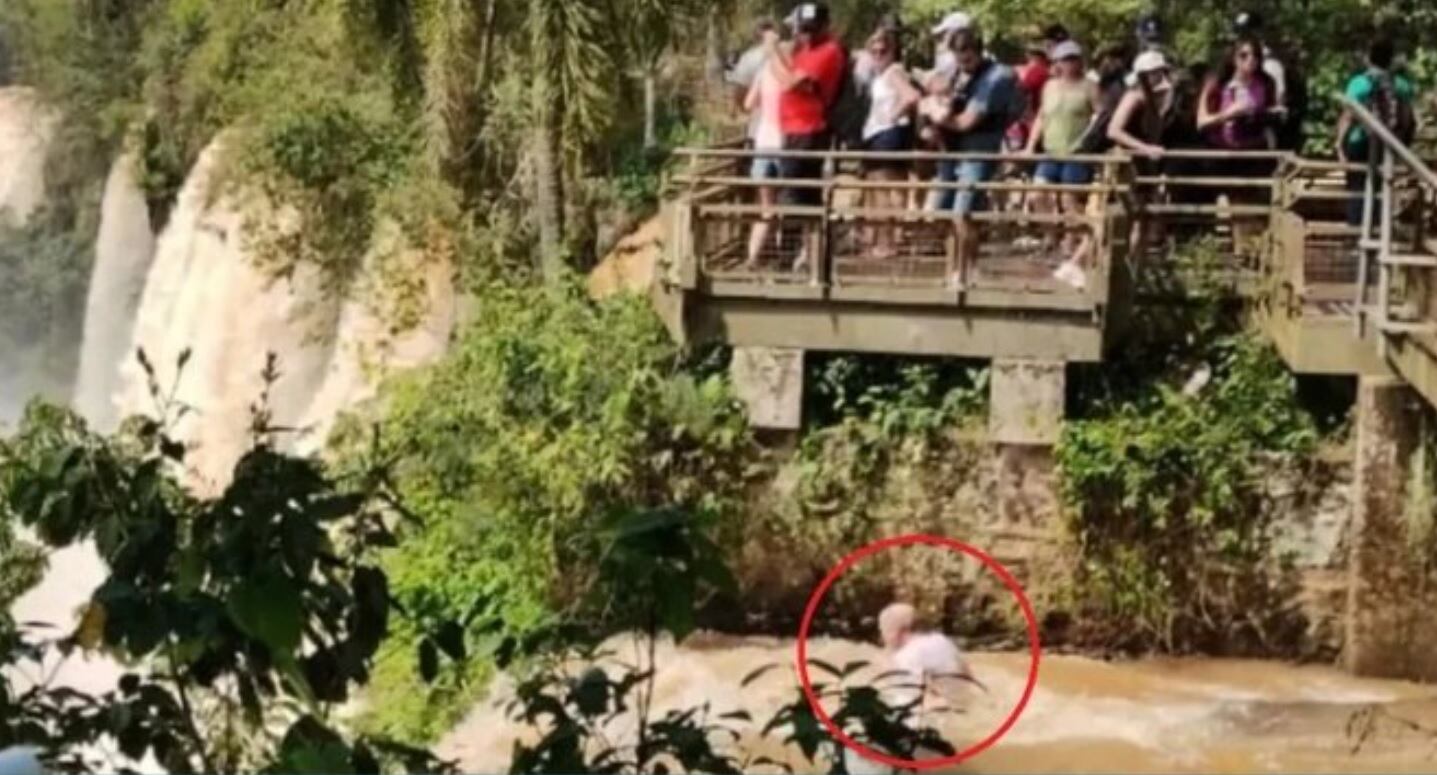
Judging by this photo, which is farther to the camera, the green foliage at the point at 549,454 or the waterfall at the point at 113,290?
the waterfall at the point at 113,290

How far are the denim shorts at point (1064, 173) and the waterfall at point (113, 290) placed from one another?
1889 centimetres

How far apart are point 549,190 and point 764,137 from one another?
3.40m

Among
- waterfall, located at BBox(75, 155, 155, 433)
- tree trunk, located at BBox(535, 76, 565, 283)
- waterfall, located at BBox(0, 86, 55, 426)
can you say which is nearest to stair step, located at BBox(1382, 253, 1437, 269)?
tree trunk, located at BBox(535, 76, 565, 283)

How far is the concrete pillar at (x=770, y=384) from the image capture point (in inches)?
522

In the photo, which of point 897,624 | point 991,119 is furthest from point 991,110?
point 897,624

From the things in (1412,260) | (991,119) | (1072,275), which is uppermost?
(991,119)

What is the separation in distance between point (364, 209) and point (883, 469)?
8470mm

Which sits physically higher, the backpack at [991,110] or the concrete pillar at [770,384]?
the backpack at [991,110]

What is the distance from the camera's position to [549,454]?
43.7ft

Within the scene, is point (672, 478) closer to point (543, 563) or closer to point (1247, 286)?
point (543, 563)

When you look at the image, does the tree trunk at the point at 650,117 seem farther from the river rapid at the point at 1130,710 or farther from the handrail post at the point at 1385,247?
the handrail post at the point at 1385,247

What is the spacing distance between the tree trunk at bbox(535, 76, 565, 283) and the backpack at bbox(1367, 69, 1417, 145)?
18.0ft

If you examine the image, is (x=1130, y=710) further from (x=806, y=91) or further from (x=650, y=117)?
(x=650, y=117)

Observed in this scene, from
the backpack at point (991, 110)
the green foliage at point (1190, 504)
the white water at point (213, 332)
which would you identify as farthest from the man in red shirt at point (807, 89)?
the white water at point (213, 332)
